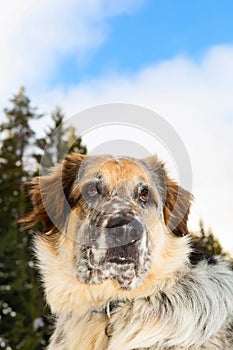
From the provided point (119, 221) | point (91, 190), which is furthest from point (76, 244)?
point (119, 221)

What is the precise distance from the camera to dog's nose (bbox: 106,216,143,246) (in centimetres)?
588

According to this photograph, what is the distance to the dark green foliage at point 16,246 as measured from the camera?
37781 millimetres

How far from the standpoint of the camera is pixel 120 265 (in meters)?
6.09

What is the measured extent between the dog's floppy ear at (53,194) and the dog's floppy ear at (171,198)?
2.80 ft

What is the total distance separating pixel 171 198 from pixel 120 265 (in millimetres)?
1338

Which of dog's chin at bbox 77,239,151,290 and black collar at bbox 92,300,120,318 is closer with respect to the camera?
dog's chin at bbox 77,239,151,290

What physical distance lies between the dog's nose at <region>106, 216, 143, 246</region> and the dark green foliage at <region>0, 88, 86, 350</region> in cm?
3091

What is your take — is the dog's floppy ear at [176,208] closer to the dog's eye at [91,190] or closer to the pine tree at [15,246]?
the dog's eye at [91,190]

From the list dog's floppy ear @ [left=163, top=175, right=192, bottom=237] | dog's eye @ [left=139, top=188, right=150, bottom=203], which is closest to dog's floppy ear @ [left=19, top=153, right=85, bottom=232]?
dog's eye @ [left=139, top=188, right=150, bottom=203]

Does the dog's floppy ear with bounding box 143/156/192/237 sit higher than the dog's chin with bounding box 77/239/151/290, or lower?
higher

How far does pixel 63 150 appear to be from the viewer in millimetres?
7824

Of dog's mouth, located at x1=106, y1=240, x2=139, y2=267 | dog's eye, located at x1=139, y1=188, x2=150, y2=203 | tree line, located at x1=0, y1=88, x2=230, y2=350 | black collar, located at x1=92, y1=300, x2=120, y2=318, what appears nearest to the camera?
dog's mouth, located at x1=106, y1=240, x2=139, y2=267

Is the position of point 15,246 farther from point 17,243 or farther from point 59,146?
point 59,146

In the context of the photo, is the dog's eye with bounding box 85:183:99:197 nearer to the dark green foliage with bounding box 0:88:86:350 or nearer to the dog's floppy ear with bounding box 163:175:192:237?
the dog's floppy ear with bounding box 163:175:192:237
